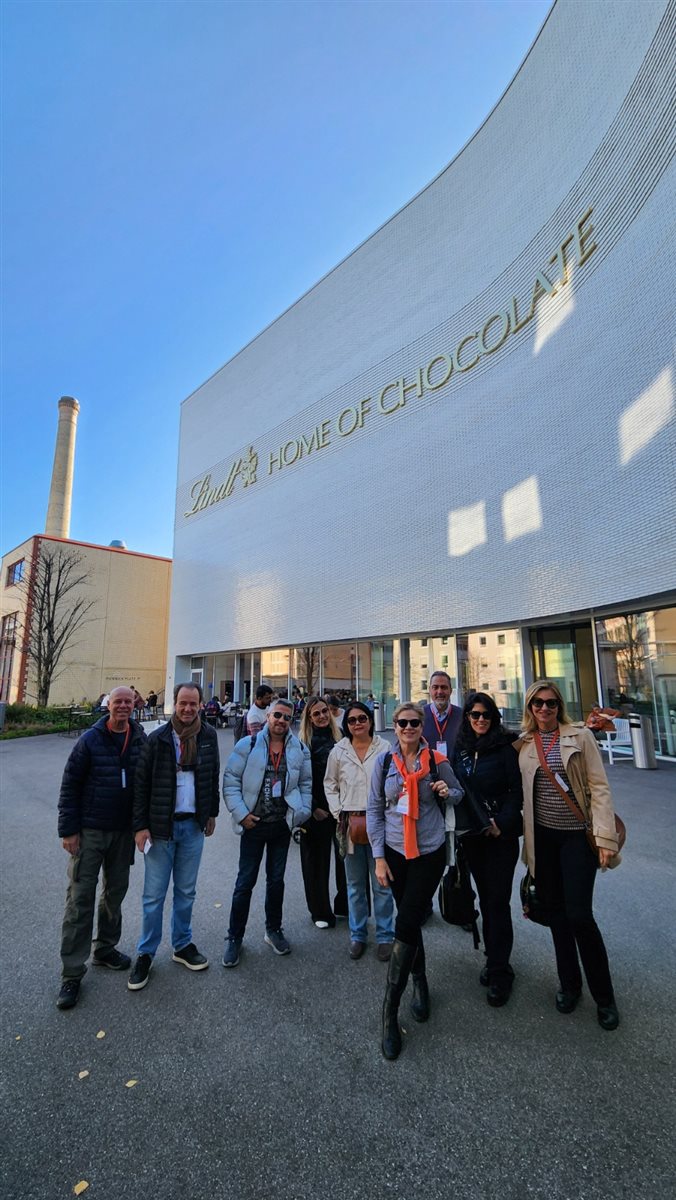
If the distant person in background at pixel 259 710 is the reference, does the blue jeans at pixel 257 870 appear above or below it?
below

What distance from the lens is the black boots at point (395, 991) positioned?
8.29 feet

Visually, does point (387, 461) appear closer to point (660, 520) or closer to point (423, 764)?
point (660, 520)

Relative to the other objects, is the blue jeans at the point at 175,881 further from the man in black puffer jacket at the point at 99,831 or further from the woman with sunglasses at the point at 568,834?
the woman with sunglasses at the point at 568,834

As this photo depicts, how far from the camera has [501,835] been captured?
10.00 ft

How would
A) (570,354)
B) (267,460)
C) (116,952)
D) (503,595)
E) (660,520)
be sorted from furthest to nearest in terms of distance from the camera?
(267,460), (503,595), (570,354), (660,520), (116,952)

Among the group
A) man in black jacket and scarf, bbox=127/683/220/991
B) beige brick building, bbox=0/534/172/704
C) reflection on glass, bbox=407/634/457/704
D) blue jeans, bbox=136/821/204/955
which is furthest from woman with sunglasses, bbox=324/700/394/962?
beige brick building, bbox=0/534/172/704

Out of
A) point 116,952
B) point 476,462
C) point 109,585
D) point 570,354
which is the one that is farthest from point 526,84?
point 109,585

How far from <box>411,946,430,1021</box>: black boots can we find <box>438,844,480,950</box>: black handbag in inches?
16.6

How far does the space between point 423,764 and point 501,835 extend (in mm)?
684

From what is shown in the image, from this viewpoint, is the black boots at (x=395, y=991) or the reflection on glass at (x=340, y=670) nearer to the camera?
the black boots at (x=395, y=991)

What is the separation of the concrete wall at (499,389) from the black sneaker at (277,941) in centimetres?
997

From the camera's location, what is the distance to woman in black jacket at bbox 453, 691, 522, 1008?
2.99 m

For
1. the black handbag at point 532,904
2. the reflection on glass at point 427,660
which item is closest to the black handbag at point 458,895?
the black handbag at point 532,904

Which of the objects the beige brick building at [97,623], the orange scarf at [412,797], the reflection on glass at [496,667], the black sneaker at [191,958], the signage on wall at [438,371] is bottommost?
the black sneaker at [191,958]
